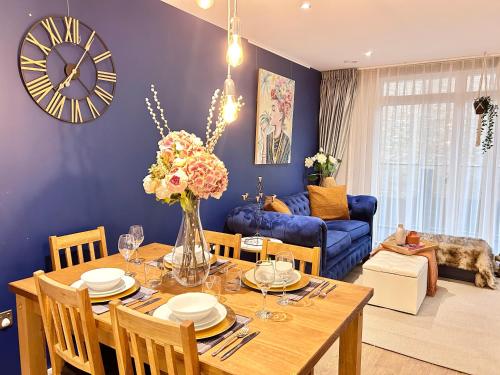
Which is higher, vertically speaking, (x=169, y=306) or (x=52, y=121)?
(x=52, y=121)

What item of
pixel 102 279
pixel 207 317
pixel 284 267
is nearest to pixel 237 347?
pixel 207 317

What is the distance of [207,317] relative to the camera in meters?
1.36

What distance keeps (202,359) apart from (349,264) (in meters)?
3.15

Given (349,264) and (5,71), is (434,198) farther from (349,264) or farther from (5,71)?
(5,71)

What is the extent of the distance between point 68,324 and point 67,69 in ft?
5.45

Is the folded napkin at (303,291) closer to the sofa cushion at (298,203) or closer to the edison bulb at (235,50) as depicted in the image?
the edison bulb at (235,50)

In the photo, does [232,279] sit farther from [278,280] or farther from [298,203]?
[298,203]

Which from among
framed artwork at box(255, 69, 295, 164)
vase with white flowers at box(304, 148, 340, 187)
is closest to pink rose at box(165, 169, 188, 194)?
framed artwork at box(255, 69, 295, 164)

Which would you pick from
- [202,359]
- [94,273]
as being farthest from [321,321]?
[94,273]

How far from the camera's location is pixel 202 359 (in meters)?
1.16

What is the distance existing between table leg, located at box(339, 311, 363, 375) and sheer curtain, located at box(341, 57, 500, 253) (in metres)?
4.04

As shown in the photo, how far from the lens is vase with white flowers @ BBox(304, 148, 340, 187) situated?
537cm

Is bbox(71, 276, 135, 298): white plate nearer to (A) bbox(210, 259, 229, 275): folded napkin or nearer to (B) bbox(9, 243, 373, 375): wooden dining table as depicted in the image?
(B) bbox(9, 243, 373, 375): wooden dining table

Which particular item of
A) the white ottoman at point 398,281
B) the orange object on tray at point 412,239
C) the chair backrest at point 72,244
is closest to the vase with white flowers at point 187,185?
the chair backrest at point 72,244
